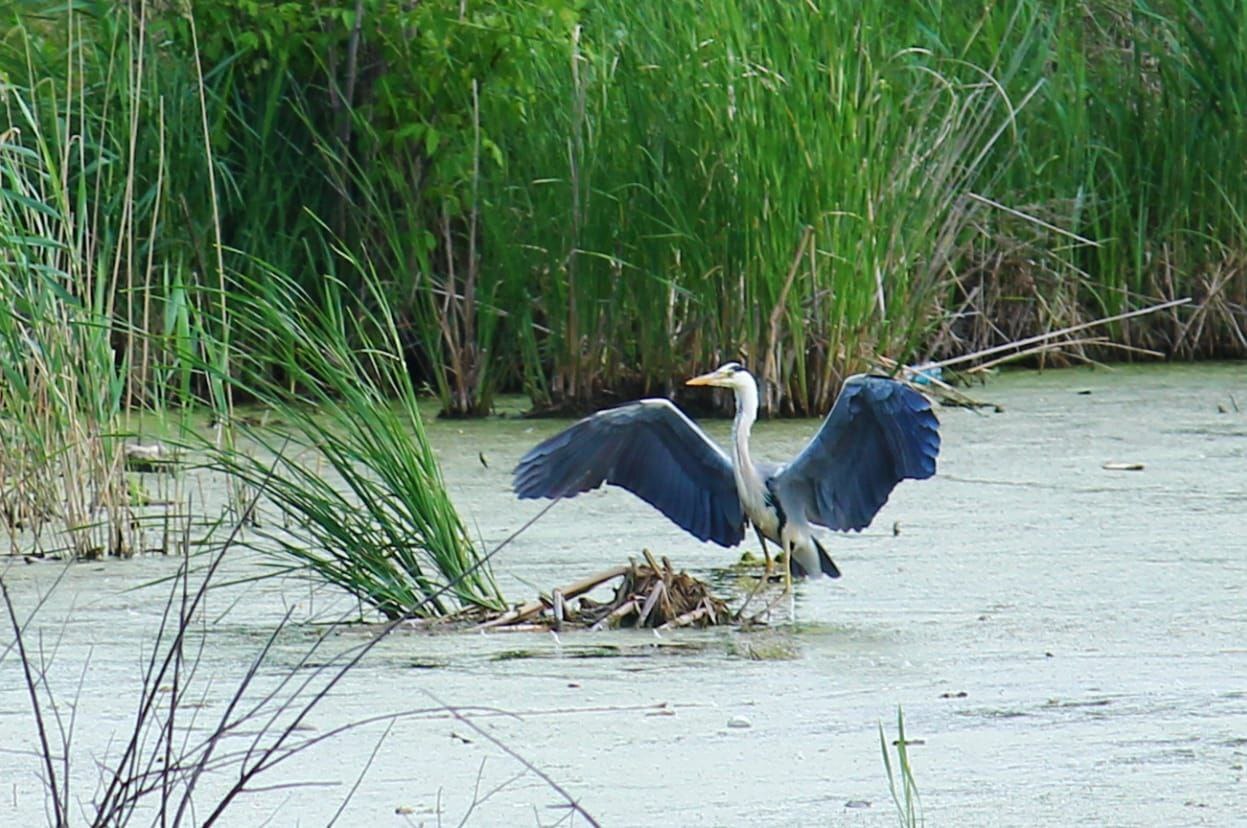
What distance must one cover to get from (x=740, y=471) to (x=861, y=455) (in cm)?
23

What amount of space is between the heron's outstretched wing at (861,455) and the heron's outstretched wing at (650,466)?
15 centimetres

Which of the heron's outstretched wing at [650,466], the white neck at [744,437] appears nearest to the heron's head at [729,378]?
the white neck at [744,437]

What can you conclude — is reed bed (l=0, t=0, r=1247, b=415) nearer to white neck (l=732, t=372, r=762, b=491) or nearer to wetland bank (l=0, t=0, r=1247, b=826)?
wetland bank (l=0, t=0, r=1247, b=826)

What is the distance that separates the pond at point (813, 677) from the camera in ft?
9.11

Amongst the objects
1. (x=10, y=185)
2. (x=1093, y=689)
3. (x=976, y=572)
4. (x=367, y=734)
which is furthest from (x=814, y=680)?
(x=10, y=185)

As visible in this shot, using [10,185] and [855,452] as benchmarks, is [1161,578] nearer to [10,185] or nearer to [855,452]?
[855,452]

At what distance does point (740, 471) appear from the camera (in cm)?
437

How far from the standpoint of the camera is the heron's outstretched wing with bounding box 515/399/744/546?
437 cm

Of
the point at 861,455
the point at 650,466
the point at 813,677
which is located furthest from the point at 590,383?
the point at 813,677

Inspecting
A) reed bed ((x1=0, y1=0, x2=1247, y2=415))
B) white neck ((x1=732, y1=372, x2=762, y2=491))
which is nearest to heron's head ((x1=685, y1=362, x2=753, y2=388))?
white neck ((x1=732, y1=372, x2=762, y2=491))

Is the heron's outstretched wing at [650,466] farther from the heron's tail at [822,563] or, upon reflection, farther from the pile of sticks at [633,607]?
the pile of sticks at [633,607]

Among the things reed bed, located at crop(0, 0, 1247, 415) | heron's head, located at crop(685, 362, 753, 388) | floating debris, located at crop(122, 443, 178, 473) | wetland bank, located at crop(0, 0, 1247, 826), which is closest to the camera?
wetland bank, located at crop(0, 0, 1247, 826)

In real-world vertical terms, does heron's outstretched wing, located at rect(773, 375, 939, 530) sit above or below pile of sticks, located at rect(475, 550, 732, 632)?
above

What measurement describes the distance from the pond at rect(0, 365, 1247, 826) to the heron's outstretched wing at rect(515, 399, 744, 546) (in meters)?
0.15
